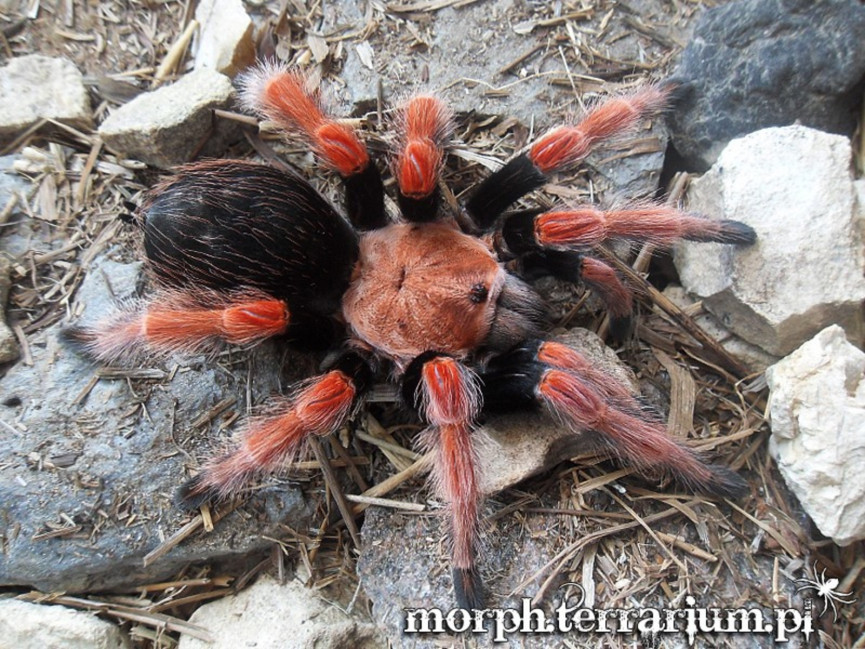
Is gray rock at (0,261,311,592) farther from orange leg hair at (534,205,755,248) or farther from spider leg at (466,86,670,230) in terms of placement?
orange leg hair at (534,205,755,248)

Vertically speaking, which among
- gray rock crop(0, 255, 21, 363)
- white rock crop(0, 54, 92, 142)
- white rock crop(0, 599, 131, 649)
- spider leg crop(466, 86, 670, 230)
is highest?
white rock crop(0, 54, 92, 142)

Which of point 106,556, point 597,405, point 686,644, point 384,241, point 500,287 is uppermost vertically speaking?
point 384,241

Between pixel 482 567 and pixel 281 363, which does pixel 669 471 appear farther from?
pixel 281 363

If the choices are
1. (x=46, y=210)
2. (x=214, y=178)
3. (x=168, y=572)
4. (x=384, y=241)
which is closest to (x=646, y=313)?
(x=384, y=241)

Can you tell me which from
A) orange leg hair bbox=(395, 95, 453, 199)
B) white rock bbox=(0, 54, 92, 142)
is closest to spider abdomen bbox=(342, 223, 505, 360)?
orange leg hair bbox=(395, 95, 453, 199)

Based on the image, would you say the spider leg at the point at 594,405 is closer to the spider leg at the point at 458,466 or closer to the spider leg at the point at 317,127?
the spider leg at the point at 458,466

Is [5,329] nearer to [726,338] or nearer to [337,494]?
[337,494]
